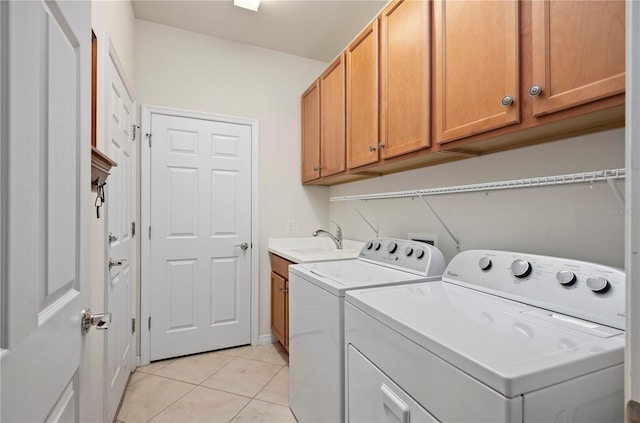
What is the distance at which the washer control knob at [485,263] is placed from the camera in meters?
1.21

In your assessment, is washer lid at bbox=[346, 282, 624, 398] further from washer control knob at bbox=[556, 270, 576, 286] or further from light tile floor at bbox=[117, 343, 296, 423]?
light tile floor at bbox=[117, 343, 296, 423]

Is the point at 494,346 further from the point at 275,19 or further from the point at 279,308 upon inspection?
the point at 275,19

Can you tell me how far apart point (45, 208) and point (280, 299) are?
2079 mm

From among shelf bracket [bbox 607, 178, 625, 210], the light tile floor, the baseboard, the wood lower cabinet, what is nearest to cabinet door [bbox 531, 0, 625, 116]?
shelf bracket [bbox 607, 178, 625, 210]

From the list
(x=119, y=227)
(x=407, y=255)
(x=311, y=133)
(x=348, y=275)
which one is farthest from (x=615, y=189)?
(x=119, y=227)

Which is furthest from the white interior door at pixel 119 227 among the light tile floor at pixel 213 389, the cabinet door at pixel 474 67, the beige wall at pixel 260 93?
the cabinet door at pixel 474 67

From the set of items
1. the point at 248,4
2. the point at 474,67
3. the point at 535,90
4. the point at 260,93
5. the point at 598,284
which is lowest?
the point at 598,284

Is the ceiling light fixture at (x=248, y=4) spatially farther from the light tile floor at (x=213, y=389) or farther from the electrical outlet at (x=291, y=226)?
the light tile floor at (x=213, y=389)

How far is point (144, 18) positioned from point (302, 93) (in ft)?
4.61

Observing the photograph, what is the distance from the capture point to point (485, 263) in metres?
1.23

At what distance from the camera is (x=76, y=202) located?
29.2 inches

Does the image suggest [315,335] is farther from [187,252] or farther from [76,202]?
[187,252]

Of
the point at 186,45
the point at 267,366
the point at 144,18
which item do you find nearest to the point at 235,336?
the point at 267,366

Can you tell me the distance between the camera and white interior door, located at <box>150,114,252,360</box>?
248 cm
